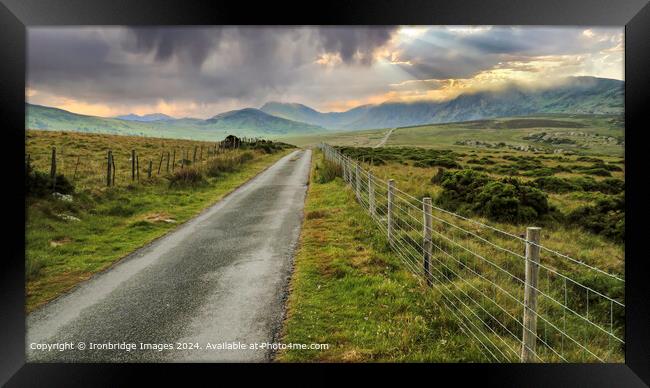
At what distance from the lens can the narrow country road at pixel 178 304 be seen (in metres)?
4.48

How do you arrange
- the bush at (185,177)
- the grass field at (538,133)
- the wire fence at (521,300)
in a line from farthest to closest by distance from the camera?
the grass field at (538,133) < the bush at (185,177) < the wire fence at (521,300)

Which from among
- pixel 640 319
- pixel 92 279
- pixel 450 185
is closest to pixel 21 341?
pixel 92 279

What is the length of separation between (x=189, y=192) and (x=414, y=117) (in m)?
9.34

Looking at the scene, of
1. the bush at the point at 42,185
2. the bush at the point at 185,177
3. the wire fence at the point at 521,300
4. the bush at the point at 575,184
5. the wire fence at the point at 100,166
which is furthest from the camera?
the bush at the point at 575,184

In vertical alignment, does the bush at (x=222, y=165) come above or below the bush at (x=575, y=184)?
above

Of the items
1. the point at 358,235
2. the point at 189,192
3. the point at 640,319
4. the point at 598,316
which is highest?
the point at 189,192

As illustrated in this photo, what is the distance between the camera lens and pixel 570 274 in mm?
7711

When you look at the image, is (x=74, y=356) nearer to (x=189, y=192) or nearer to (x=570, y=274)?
(x=570, y=274)

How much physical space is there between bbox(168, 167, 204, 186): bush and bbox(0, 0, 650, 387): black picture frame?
10018mm

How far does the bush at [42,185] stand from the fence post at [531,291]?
10.3 metres

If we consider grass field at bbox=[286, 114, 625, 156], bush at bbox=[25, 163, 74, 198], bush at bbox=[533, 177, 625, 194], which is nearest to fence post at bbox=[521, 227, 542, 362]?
bush at bbox=[25, 163, 74, 198]

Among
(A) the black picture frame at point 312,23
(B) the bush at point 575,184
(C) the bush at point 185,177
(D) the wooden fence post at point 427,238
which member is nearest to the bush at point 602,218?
(B) the bush at point 575,184

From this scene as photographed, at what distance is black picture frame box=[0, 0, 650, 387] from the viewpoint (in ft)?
14.5

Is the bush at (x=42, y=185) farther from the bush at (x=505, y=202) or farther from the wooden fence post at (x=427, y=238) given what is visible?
the bush at (x=505, y=202)
